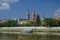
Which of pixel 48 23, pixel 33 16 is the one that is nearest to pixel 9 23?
pixel 48 23

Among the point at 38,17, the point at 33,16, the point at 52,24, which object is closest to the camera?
the point at 52,24

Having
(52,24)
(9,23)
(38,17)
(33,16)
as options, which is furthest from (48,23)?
(33,16)

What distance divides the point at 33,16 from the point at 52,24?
153ft

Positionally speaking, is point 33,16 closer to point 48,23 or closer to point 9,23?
point 9,23

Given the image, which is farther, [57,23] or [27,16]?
[27,16]

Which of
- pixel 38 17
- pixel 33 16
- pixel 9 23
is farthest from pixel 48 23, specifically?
pixel 33 16

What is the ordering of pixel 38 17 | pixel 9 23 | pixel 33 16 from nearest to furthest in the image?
pixel 9 23 → pixel 38 17 → pixel 33 16

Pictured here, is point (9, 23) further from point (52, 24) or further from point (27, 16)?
point (27, 16)

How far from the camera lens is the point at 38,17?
113750 millimetres

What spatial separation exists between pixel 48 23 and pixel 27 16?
172 ft

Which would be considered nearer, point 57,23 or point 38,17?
point 57,23

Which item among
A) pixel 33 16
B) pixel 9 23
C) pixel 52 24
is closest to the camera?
pixel 52 24

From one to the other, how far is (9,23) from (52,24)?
61.8 ft

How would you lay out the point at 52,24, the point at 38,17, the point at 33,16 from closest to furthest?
the point at 52,24, the point at 38,17, the point at 33,16
